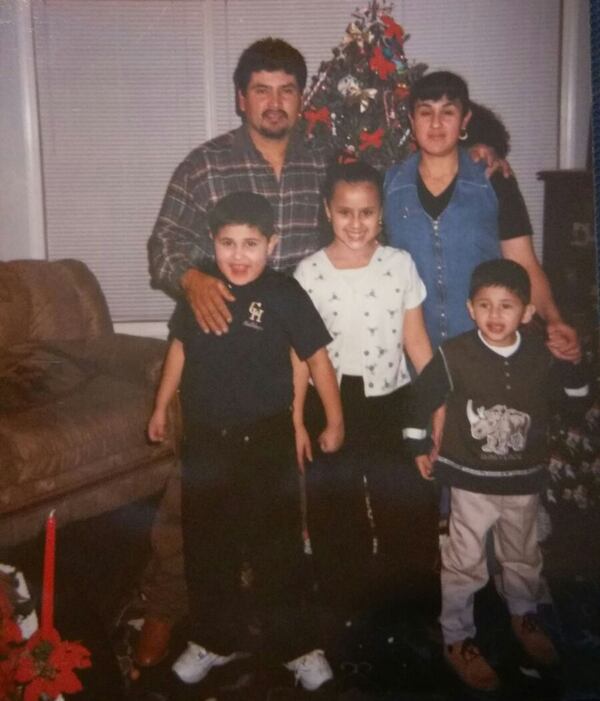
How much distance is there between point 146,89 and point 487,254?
93 centimetres

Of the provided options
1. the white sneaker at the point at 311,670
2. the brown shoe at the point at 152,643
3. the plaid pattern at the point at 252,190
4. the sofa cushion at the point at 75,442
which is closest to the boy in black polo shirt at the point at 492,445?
the white sneaker at the point at 311,670

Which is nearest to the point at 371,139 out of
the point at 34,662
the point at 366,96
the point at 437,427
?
the point at 366,96

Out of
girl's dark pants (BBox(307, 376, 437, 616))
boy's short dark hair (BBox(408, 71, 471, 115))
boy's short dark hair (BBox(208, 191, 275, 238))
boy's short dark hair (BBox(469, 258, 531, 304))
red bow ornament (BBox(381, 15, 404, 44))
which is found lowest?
girl's dark pants (BBox(307, 376, 437, 616))

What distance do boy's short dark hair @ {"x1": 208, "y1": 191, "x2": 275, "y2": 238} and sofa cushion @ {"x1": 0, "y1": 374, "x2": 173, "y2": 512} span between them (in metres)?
0.71

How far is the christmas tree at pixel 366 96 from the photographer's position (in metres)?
1.47

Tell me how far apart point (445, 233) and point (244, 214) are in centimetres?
38

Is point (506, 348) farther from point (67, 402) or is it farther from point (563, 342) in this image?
point (67, 402)

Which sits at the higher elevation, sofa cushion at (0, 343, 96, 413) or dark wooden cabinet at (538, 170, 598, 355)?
dark wooden cabinet at (538, 170, 598, 355)

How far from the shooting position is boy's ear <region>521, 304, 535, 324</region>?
1.31 metres

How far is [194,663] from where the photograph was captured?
1.37 metres

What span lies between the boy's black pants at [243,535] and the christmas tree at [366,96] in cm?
59

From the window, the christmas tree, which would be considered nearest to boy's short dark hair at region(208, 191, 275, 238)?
the christmas tree

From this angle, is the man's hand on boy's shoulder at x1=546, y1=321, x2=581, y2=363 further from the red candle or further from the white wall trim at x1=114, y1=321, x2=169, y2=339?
the white wall trim at x1=114, y1=321, x2=169, y2=339

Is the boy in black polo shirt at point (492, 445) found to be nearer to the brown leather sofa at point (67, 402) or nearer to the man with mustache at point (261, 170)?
the man with mustache at point (261, 170)
